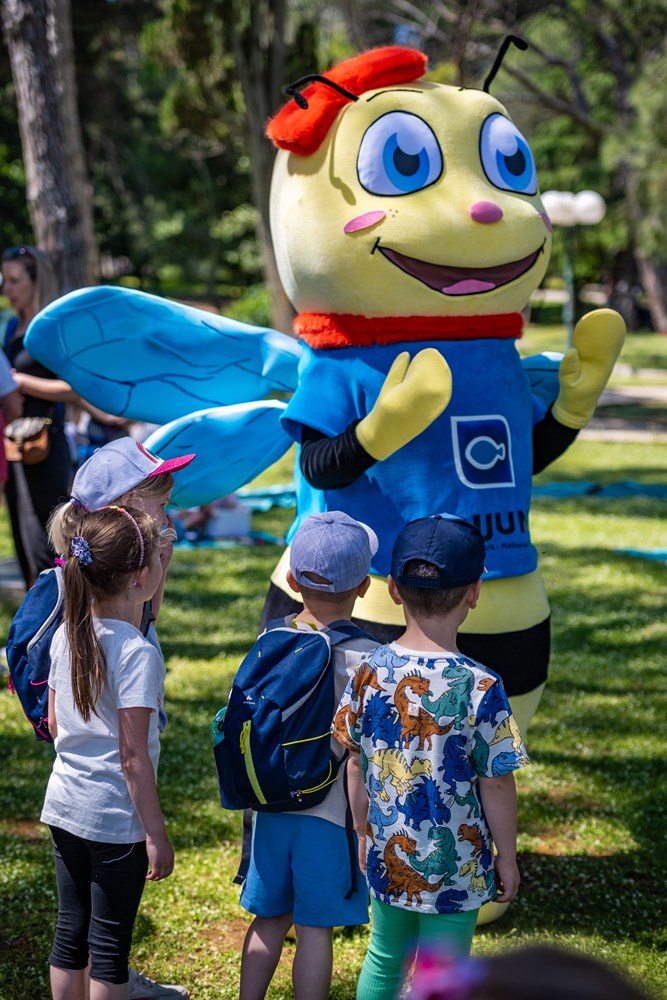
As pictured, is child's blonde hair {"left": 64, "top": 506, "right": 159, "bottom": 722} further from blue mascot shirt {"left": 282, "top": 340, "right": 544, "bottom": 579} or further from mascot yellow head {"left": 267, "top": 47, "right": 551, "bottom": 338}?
mascot yellow head {"left": 267, "top": 47, "right": 551, "bottom": 338}

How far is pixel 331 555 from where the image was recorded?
2.45m

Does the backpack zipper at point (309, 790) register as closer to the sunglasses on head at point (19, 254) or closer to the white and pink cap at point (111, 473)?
the white and pink cap at point (111, 473)

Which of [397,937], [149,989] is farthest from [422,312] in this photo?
[149,989]

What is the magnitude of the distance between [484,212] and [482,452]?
26.7 inches

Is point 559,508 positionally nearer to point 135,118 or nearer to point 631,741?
point 631,741

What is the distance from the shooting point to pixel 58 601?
8.27ft

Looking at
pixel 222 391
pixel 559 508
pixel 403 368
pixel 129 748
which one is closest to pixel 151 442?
pixel 222 391

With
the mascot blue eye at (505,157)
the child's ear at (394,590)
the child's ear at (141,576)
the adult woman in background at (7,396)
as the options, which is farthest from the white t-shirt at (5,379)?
the child's ear at (394,590)

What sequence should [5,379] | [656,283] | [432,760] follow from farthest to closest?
1. [656,283]
2. [5,379]
3. [432,760]

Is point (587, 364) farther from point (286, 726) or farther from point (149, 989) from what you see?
point (149, 989)

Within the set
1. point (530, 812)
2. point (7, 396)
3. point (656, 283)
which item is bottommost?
point (656, 283)

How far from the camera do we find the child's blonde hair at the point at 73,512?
2.47 metres

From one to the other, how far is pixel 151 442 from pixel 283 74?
42.3 feet

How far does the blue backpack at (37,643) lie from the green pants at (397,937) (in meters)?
0.86
